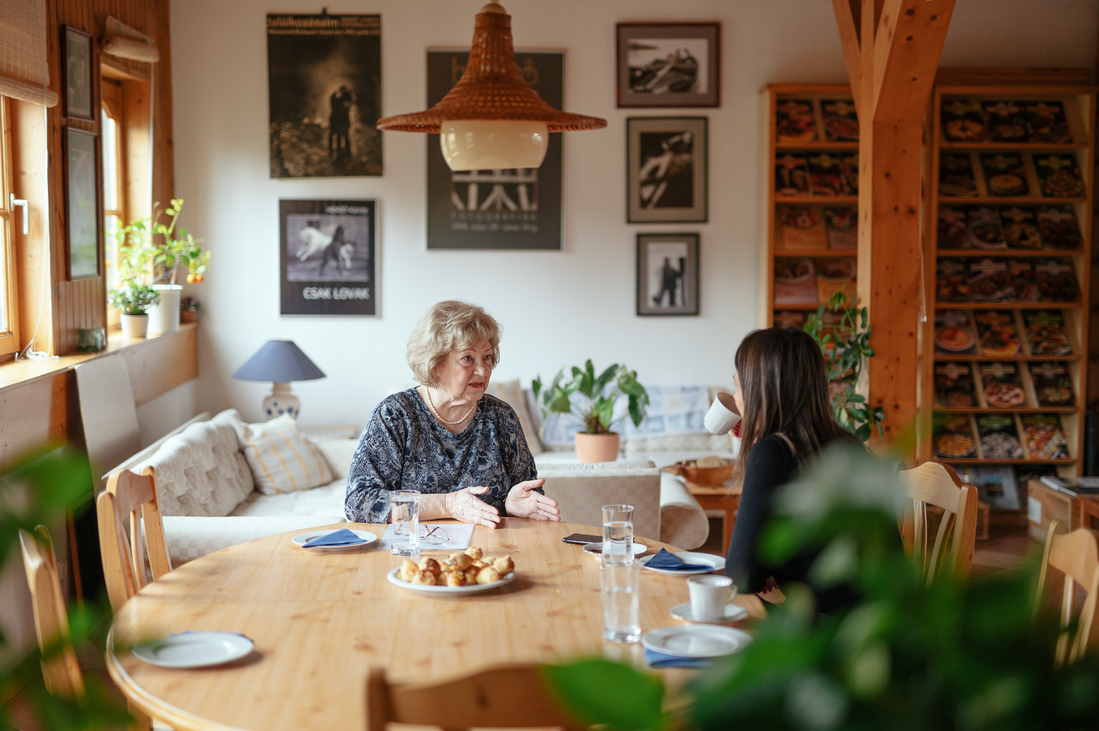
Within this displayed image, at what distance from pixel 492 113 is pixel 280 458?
254cm

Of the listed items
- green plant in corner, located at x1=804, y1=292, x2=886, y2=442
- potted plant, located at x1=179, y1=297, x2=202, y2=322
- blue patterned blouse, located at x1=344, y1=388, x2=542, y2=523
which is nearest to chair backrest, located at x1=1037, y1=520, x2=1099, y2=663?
blue patterned blouse, located at x1=344, y1=388, x2=542, y2=523

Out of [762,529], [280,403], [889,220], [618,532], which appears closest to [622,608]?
[618,532]

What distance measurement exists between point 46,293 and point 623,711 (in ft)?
12.7

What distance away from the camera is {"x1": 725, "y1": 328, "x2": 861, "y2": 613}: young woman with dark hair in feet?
6.44

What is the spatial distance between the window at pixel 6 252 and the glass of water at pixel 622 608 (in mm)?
2961

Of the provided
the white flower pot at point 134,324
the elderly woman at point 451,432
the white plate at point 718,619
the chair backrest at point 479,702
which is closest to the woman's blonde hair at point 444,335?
the elderly woman at point 451,432

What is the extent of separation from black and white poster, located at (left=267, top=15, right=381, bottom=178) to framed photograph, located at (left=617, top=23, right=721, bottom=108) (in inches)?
56.9

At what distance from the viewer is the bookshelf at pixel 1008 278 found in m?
5.37

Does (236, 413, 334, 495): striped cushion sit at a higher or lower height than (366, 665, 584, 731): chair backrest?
lower

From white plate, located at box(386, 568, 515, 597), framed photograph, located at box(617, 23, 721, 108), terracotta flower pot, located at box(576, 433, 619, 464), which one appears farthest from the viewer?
framed photograph, located at box(617, 23, 721, 108)

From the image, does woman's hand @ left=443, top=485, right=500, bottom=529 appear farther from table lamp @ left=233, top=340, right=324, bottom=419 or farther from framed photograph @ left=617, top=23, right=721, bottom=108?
framed photograph @ left=617, top=23, right=721, bottom=108

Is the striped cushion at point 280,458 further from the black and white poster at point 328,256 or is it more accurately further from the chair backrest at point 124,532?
the chair backrest at point 124,532

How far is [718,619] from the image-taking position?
1.65 meters

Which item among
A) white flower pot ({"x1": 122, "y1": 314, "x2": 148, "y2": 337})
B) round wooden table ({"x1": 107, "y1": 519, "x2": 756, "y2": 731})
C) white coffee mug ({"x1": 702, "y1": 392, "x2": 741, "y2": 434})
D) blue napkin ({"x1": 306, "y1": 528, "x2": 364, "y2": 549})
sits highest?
white flower pot ({"x1": 122, "y1": 314, "x2": 148, "y2": 337})
